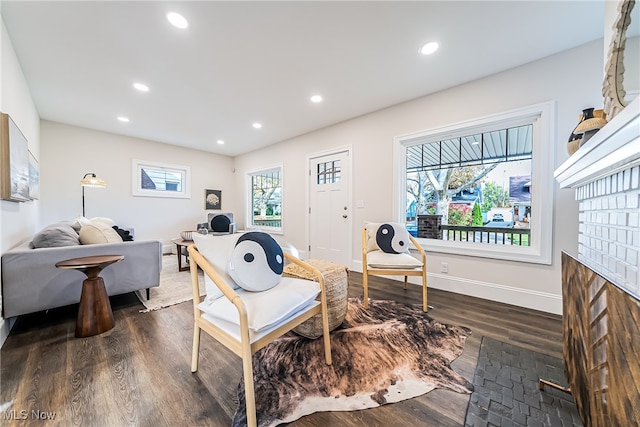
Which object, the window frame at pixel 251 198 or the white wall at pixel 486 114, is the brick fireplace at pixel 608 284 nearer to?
the white wall at pixel 486 114

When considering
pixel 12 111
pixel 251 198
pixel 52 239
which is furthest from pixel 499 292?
pixel 251 198

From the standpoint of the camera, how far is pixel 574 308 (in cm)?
106

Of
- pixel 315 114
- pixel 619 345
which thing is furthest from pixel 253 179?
pixel 619 345

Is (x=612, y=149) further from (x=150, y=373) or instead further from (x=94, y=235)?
(x=94, y=235)

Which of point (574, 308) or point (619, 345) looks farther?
point (574, 308)

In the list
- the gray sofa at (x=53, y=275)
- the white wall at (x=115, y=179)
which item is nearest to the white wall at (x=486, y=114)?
the gray sofa at (x=53, y=275)

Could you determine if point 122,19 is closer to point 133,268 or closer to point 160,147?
point 133,268

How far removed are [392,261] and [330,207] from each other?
187 centimetres

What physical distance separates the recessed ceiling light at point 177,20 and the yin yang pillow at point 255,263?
1.78 metres

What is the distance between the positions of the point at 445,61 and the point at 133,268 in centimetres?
375

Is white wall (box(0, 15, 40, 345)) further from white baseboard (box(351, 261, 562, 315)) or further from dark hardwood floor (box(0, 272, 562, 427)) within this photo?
white baseboard (box(351, 261, 562, 315))

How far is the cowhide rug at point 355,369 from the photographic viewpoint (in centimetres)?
117

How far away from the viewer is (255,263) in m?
1.32

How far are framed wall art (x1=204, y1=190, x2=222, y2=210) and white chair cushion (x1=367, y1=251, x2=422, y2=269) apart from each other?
470 cm
